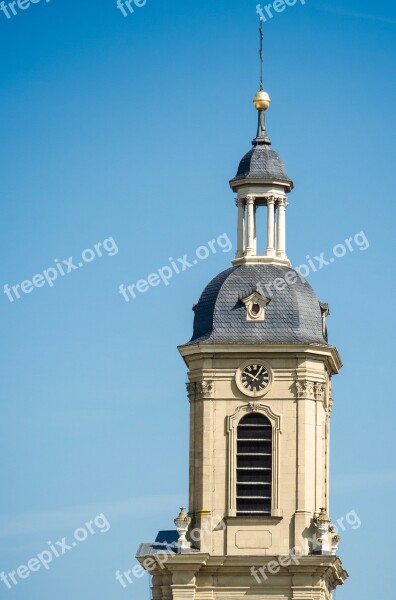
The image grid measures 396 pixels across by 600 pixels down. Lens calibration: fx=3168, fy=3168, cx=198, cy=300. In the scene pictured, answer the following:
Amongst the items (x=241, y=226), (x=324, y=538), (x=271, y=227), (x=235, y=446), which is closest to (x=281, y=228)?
(x=271, y=227)

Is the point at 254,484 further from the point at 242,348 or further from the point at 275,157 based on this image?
the point at 275,157

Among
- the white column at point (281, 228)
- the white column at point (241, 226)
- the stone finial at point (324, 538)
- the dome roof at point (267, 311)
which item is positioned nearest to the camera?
the stone finial at point (324, 538)

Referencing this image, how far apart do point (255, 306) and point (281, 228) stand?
3.55 meters

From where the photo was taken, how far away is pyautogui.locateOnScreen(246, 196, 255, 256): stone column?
111m

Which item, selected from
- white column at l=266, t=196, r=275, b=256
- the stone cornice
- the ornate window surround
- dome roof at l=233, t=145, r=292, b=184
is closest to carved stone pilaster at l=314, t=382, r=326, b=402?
the stone cornice

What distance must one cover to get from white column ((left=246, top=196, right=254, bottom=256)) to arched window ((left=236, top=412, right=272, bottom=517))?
6.32 meters

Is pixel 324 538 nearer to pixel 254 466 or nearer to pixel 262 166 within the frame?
pixel 254 466

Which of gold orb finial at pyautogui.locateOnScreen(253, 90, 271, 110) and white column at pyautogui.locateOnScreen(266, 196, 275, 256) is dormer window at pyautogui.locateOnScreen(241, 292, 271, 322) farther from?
gold orb finial at pyautogui.locateOnScreen(253, 90, 271, 110)

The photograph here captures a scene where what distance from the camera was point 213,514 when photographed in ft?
352

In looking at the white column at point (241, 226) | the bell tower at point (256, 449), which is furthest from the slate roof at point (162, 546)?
the white column at point (241, 226)

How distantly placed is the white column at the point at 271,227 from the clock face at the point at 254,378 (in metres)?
4.70

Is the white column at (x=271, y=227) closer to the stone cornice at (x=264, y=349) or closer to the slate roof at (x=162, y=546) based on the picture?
the stone cornice at (x=264, y=349)

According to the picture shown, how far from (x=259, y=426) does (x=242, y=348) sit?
272 cm

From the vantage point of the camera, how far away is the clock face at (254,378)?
108 meters
